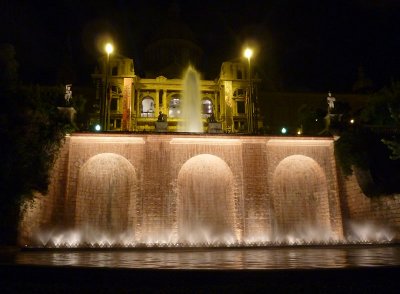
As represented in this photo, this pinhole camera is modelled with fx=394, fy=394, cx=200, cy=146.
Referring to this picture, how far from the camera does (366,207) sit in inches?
797

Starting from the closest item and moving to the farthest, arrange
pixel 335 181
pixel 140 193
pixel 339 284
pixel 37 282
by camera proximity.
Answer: pixel 339 284
pixel 37 282
pixel 140 193
pixel 335 181

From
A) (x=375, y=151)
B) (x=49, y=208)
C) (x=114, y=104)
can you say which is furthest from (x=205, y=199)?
(x=114, y=104)

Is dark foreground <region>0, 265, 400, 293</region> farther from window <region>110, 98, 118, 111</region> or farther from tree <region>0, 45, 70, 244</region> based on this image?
window <region>110, 98, 118, 111</region>

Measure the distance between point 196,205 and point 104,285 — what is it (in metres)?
16.3

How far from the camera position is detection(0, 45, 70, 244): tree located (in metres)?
15.3

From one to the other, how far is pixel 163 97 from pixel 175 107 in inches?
66.5

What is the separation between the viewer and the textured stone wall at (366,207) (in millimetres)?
18953

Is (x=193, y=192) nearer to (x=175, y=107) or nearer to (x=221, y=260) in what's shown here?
(x=221, y=260)

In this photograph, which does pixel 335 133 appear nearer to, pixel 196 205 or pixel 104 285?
pixel 196 205

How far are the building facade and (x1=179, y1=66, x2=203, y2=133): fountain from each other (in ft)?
3.98

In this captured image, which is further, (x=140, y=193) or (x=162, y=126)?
(x=162, y=126)

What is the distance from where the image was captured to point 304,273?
231 inches

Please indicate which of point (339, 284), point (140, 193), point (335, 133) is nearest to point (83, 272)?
point (339, 284)

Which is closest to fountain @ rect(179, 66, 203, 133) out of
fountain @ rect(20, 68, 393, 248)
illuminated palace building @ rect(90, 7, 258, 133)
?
illuminated palace building @ rect(90, 7, 258, 133)
